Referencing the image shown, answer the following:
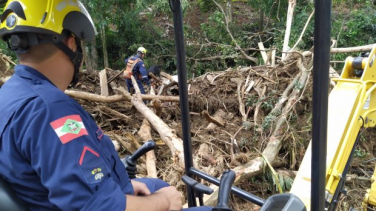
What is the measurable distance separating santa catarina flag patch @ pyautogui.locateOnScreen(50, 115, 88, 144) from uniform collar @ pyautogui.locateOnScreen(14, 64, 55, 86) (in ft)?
0.75

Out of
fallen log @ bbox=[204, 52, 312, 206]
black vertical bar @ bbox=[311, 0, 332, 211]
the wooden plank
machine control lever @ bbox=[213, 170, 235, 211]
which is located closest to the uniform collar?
machine control lever @ bbox=[213, 170, 235, 211]

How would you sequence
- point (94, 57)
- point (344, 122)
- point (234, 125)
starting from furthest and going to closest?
point (94, 57)
point (234, 125)
point (344, 122)

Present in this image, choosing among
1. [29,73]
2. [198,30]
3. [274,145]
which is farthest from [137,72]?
[29,73]

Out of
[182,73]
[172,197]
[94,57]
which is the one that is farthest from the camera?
[94,57]

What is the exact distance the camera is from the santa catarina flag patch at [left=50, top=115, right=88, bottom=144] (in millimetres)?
1147

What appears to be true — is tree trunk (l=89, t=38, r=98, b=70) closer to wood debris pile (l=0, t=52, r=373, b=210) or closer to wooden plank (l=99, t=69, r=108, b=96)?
wooden plank (l=99, t=69, r=108, b=96)

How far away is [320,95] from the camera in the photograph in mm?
1143

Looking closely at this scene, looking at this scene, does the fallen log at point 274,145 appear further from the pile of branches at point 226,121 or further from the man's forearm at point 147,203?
the man's forearm at point 147,203

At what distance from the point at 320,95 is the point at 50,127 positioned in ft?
3.01

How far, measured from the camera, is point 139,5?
40.8 feet

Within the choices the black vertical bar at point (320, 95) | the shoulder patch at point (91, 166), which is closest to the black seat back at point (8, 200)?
the shoulder patch at point (91, 166)

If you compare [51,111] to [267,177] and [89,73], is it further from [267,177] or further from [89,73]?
[89,73]

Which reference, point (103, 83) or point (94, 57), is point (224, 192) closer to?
point (103, 83)

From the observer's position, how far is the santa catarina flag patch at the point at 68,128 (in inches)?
45.2
